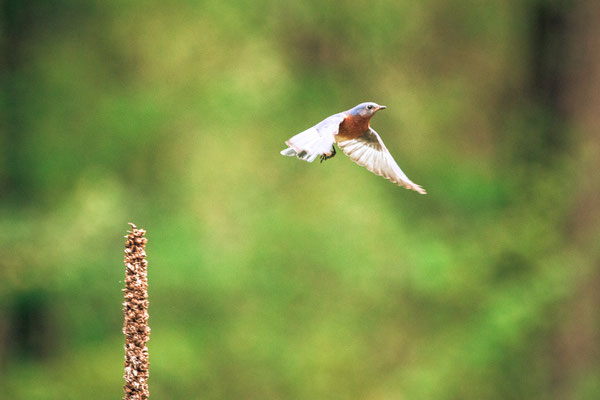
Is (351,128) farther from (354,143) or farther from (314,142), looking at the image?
(314,142)

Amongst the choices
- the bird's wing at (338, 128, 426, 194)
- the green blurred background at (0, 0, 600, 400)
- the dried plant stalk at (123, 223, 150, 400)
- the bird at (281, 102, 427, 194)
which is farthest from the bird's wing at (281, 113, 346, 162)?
the green blurred background at (0, 0, 600, 400)

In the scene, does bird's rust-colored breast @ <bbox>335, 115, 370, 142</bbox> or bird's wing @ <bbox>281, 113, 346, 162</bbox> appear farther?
bird's rust-colored breast @ <bbox>335, 115, 370, 142</bbox>

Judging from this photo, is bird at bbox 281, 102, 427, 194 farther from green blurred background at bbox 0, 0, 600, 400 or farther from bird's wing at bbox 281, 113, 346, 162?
green blurred background at bbox 0, 0, 600, 400

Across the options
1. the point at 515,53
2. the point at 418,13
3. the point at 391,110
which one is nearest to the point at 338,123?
the point at 391,110

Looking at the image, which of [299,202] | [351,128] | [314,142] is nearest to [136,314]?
[314,142]

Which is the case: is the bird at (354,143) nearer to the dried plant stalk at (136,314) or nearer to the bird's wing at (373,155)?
the bird's wing at (373,155)

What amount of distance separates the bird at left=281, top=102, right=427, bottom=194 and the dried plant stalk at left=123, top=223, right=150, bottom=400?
230 millimetres

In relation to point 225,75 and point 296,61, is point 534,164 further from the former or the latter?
point 225,75

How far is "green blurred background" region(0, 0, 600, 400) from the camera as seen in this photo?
6.02 metres

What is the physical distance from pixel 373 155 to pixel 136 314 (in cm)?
55

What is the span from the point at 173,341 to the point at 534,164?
10.9ft

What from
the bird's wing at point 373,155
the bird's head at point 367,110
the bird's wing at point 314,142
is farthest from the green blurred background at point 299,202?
the bird's wing at point 314,142

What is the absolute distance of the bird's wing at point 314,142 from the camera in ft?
2.91

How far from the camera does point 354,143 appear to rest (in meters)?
1.39
